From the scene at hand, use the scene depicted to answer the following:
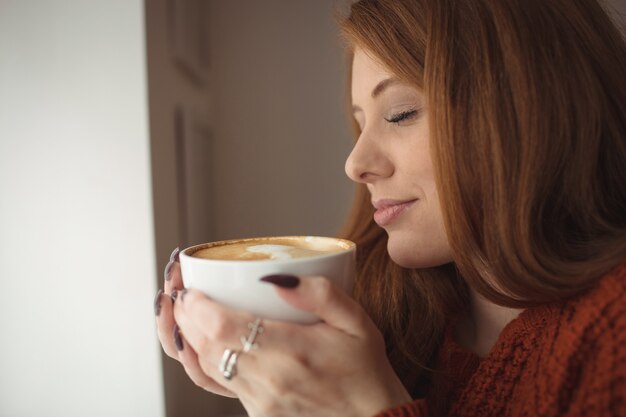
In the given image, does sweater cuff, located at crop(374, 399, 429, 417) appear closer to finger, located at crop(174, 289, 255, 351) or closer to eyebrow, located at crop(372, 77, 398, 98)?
finger, located at crop(174, 289, 255, 351)

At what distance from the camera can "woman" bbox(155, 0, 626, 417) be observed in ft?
1.41

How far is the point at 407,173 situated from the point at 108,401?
2.15ft

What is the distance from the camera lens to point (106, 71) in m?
0.67

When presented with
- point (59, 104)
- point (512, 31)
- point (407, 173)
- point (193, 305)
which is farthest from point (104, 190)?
point (512, 31)

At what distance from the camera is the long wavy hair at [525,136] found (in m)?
0.51

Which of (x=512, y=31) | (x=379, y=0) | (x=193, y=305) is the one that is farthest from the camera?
Result: (x=379, y=0)

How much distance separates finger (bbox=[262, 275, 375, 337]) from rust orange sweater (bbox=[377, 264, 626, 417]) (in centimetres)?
11

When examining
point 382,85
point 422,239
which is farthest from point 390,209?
point 382,85

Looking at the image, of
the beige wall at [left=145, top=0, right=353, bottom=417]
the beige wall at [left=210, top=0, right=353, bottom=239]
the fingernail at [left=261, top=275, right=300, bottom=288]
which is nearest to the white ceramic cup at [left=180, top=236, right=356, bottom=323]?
the fingernail at [left=261, top=275, right=300, bottom=288]

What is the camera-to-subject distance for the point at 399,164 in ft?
2.01

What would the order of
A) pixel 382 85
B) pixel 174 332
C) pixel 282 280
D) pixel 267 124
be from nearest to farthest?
1. pixel 282 280
2. pixel 174 332
3. pixel 382 85
4. pixel 267 124

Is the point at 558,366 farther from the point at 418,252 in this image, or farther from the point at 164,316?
the point at 164,316

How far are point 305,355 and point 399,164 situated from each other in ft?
1.06

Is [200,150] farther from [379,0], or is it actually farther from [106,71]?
[379,0]
